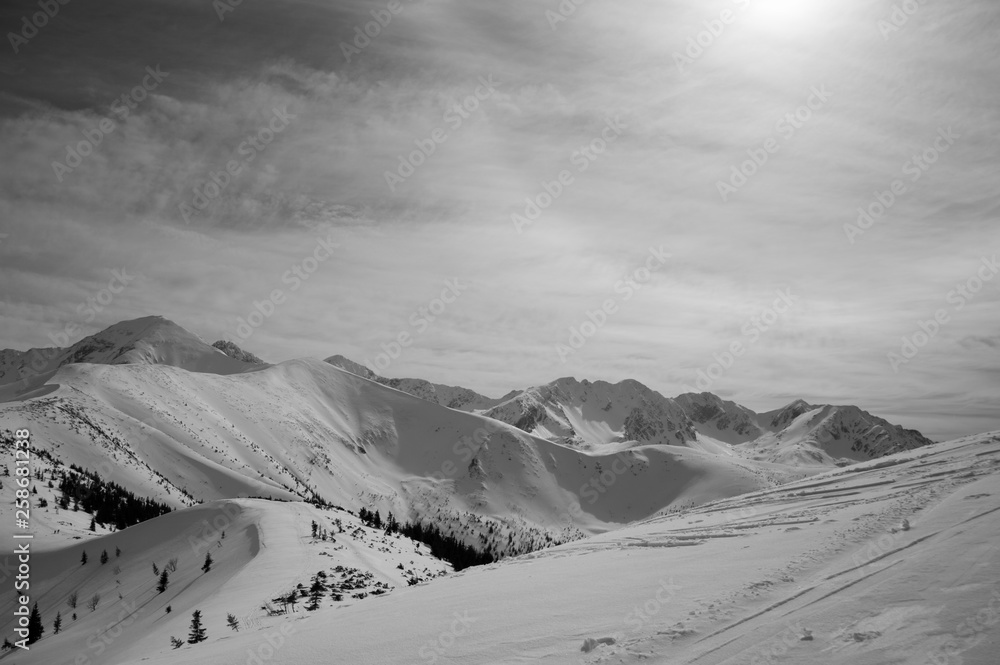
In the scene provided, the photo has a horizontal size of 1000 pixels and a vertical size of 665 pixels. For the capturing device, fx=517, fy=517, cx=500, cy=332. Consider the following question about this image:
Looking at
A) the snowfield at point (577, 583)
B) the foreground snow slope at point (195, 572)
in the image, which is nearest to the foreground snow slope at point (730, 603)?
the snowfield at point (577, 583)

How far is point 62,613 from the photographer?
2819cm

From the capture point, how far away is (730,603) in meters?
8.07

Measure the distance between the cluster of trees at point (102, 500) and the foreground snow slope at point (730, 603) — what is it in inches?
1780

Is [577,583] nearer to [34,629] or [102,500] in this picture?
[34,629]

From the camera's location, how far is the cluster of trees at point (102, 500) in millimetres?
50134

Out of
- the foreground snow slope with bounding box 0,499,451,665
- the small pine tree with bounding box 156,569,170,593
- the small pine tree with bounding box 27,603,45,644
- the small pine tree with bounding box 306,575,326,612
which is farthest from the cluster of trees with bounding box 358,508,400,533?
→ the small pine tree with bounding box 306,575,326,612

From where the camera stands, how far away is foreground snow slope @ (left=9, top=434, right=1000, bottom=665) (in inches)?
254

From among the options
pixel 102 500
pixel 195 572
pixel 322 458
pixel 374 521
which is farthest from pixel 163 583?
pixel 322 458

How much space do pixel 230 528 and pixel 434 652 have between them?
34.3 metres

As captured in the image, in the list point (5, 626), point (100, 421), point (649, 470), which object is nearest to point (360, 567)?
point (5, 626)

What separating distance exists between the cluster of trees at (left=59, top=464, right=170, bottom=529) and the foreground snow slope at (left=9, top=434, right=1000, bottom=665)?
4522 cm

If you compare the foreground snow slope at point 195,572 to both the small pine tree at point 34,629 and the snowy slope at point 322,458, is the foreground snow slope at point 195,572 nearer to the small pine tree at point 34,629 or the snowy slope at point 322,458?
the small pine tree at point 34,629

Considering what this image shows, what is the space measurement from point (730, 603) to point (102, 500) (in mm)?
65647

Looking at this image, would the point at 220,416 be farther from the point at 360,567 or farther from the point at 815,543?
the point at 815,543
